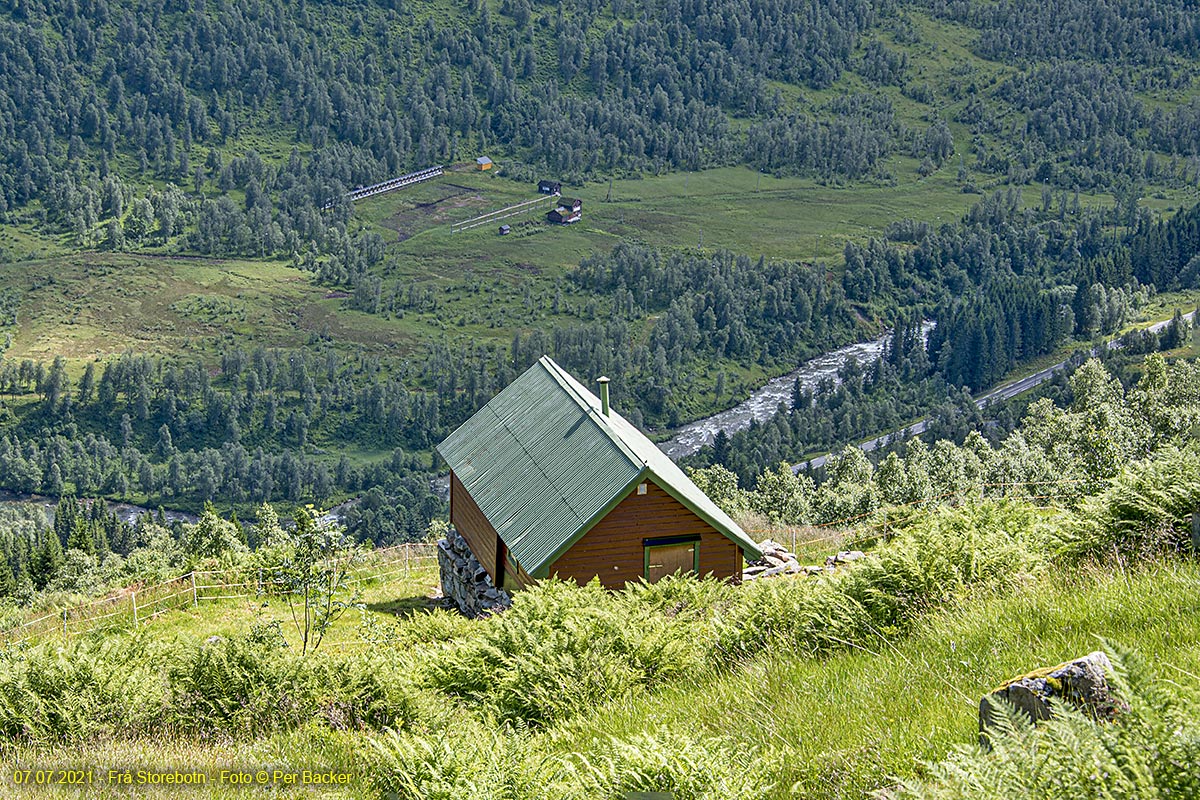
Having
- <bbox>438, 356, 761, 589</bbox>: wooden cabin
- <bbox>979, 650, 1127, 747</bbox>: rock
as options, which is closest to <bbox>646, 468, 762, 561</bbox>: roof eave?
<bbox>438, 356, 761, 589</bbox>: wooden cabin

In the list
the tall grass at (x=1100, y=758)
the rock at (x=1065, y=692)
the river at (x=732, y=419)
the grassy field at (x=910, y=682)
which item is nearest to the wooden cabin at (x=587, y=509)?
the grassy field at (x=910, y=682)

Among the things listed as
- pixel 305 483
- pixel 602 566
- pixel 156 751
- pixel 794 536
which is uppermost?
pixel 156 751

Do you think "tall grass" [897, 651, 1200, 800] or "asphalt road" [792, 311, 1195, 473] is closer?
"tall grass" [897, 651, 1200, 800]

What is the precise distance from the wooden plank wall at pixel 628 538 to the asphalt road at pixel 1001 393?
126m

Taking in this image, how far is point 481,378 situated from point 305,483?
3711 cm

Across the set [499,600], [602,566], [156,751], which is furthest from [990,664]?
[499,600]

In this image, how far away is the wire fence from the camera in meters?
38.1

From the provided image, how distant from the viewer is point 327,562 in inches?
1328

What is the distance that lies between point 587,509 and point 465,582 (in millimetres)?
8413

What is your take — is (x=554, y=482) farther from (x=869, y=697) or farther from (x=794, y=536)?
(x=869, y=697)

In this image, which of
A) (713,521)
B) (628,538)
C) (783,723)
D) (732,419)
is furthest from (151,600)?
(732,419)

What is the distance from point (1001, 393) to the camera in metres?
185

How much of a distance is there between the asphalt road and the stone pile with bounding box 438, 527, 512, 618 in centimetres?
12014

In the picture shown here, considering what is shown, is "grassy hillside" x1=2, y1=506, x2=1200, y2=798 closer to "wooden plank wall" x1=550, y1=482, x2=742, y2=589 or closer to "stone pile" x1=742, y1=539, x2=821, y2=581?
"wooden plank wall" x1=550, y1=482, x2=742, y2=589
